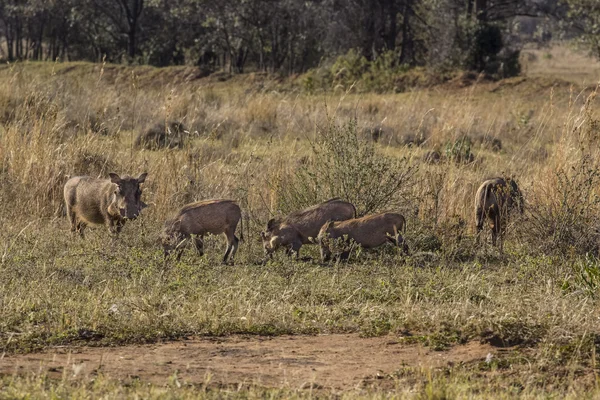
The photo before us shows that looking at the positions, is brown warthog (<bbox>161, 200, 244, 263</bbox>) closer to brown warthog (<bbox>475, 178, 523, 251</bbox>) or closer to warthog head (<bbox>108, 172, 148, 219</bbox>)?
warthog head (<bbox>108, 172, 148, 219</bbox>)

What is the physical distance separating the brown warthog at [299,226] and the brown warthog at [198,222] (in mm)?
392

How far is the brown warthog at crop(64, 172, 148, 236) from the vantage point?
27.6 feet

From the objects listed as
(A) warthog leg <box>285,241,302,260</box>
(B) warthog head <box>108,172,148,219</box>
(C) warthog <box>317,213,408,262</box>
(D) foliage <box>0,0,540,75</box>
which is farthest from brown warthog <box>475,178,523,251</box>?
(D) foliage <box>0,0,540,75</box>

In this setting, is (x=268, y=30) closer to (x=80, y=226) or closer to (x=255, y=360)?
(x=80, y=226)

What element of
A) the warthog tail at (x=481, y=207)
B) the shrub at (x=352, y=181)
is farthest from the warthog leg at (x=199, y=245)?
the warthog tail at (x=481, y=207)

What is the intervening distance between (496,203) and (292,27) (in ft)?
88.7

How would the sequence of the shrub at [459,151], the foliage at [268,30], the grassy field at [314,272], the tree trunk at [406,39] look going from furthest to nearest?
1. the tree trunk at [406,39]
2. the foliage at [268,30]
3. the shrub at [459,151]
4. the grassy field at [314,272]

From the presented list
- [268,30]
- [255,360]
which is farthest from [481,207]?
[268,30]

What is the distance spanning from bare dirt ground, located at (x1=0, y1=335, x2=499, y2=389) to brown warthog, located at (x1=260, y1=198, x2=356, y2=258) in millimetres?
2348

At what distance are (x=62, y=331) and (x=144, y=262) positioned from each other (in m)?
1.89

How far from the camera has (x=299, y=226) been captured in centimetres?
833

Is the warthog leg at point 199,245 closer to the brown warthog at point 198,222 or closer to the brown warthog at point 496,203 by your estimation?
the brown warthog at point 198,222

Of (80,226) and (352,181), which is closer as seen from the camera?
(352,181)

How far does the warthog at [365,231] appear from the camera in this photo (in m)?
8.12
